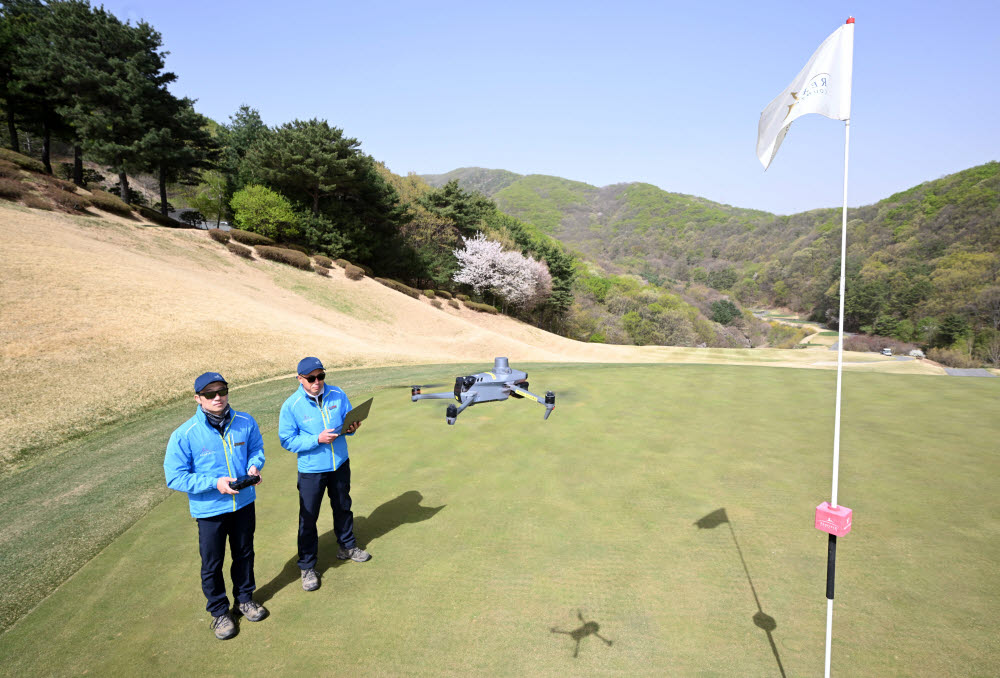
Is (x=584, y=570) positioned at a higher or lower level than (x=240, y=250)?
lower

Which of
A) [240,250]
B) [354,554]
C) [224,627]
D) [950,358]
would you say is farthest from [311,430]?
[950,358]

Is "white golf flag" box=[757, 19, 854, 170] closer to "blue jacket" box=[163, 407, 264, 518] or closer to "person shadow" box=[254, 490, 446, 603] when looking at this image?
"blue jacket" box=[163, 407, 264, 518]

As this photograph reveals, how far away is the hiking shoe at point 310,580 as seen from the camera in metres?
5.20

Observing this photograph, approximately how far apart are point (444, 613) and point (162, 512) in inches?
211

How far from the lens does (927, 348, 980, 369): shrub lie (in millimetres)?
48869

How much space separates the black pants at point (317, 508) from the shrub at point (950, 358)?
63.6 meters

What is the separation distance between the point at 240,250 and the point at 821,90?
1501 inches

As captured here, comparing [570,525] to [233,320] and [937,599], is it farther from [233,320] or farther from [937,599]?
[233,320]

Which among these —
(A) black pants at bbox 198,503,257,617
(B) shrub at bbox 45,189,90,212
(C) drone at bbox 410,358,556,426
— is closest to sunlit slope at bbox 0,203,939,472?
(B) shrub at bbox 45,189,90,212

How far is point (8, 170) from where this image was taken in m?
28.5

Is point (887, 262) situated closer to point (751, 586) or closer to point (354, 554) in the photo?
point (751, 586)

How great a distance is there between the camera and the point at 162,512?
23.9ft

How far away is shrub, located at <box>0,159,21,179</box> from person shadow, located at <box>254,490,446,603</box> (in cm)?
3617

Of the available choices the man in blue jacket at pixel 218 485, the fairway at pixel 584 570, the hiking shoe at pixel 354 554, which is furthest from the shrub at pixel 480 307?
the man in blue jacket at pixel 218 485
